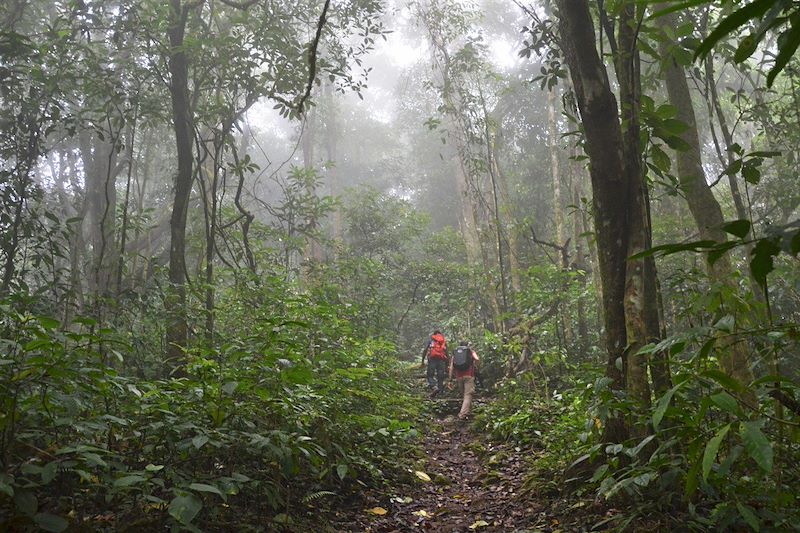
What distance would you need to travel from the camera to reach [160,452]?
345 cm

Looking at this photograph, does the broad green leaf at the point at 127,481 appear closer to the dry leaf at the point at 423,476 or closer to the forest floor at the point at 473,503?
the forest floor at the point at 473,503

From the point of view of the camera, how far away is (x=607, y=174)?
3924 millimetres

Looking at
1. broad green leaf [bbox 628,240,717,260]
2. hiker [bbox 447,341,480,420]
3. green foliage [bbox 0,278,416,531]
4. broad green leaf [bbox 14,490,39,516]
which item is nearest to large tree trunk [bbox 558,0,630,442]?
green foliage [bbox 0,278,416,531]

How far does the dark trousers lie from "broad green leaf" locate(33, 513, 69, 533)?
9.32 m

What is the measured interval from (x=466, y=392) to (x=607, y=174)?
643cm

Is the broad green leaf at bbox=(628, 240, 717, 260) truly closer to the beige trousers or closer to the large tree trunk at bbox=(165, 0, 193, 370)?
the large tree trunk at bbox=(165, 0, 193, 370)

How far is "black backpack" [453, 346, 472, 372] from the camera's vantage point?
399 inches

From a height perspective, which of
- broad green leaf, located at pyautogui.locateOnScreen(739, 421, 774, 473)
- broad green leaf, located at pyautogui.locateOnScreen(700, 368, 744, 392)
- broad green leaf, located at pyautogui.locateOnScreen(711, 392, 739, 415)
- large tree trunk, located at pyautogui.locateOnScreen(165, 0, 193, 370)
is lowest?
broad green leaf, located at pyautogui.locateOnScreen(739, 421, 774, 473)

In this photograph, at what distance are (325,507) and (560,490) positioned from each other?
1791 mm

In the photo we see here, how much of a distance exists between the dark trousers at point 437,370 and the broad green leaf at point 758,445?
389 inches

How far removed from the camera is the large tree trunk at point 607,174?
3885mm

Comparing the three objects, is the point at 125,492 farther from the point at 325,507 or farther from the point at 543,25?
the point at 543,25

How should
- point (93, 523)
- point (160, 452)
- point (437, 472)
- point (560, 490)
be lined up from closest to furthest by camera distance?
1. point (93, 523)
2. point (160, 452)
3. point (560, 490)
4. point (437, 472)

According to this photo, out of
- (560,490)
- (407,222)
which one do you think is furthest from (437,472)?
(407,222)
